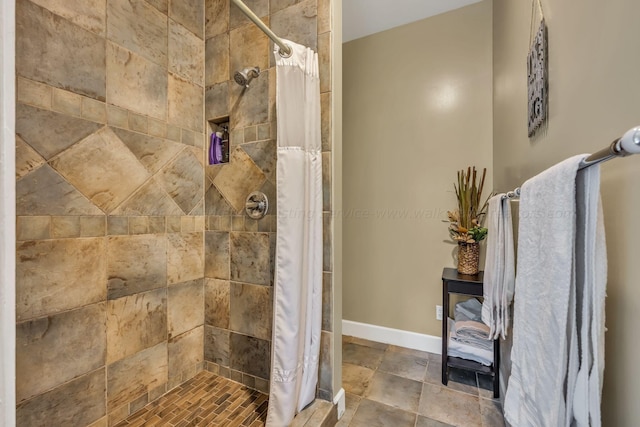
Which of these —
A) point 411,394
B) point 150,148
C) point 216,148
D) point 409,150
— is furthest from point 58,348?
point 409,150

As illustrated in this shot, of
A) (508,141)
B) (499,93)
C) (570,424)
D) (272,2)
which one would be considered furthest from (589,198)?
(272,2)

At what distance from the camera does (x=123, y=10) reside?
1314 mm

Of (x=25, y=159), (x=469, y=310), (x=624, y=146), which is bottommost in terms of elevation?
(x=469, y=310)

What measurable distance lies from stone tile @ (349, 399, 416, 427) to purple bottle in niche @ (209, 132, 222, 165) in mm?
1709

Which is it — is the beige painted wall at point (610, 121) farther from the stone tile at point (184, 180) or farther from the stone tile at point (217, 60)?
the stone tile at point (184, 180)

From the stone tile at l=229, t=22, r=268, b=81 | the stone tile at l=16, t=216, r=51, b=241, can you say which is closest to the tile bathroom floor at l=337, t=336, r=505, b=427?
the stone tile at l=16, t=216, r=51, b=241

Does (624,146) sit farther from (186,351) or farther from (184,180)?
(186,351)

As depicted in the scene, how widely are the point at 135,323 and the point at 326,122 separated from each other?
1.44 m

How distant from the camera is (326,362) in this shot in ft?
4.52

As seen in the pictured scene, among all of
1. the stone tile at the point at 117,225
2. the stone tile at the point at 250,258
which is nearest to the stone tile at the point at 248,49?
the stone tile at the point at 250,258

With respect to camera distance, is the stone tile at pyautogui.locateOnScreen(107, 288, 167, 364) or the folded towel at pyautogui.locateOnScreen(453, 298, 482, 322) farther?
the folded towel at pyautogui.locateOnScreen(453, 298, 482, 322)

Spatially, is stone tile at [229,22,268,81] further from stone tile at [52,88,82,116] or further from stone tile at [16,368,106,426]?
stone tile at [16,368,106,426]

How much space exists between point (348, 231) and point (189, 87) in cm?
164

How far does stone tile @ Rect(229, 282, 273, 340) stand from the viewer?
4.99 ft
